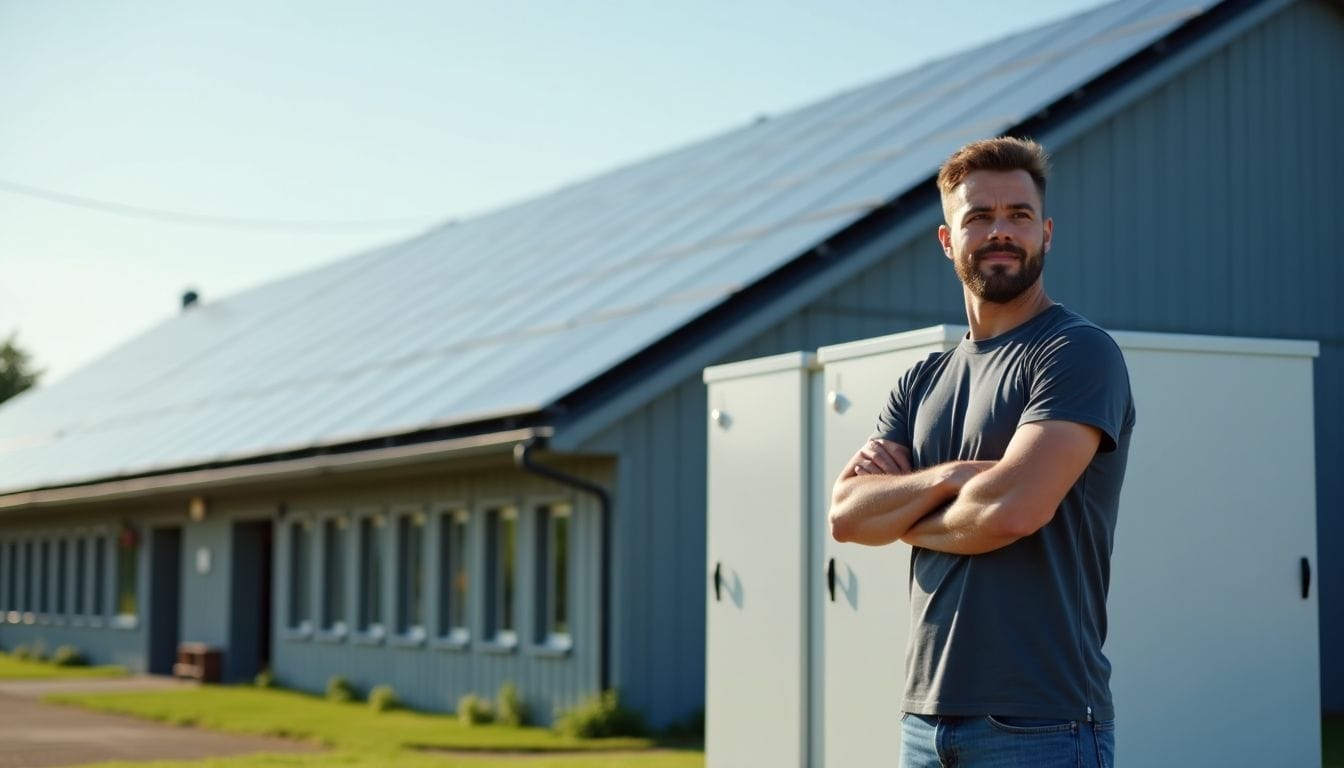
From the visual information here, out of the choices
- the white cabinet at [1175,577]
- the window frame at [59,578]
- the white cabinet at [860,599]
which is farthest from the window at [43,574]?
the white cabinet at [860,599]

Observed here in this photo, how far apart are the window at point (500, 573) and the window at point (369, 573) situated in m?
2.96

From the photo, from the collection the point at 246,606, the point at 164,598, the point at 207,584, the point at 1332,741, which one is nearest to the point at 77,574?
the point at 164,598

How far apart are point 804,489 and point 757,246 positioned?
797cm

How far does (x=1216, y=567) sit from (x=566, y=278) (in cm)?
1352

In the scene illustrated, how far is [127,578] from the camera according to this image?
2950 cm

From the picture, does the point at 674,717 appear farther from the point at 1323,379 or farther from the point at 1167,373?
the point at 1167,373

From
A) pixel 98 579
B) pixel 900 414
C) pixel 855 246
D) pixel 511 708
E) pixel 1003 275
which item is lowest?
pixel 511 708

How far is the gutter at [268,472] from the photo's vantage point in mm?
16656

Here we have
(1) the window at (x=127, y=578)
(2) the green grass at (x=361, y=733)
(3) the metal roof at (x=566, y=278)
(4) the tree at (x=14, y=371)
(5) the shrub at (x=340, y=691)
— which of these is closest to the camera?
(2) the green grass at (x=361, y=733)

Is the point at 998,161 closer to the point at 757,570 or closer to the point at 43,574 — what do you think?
the point at 757,570

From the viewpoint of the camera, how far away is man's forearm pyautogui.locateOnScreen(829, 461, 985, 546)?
13.0ft

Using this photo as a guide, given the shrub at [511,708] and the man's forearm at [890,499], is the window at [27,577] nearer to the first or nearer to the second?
the shrub at [511,708]

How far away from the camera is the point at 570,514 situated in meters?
17.1

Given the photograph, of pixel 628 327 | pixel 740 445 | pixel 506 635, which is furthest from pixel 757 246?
pixel 740 445
